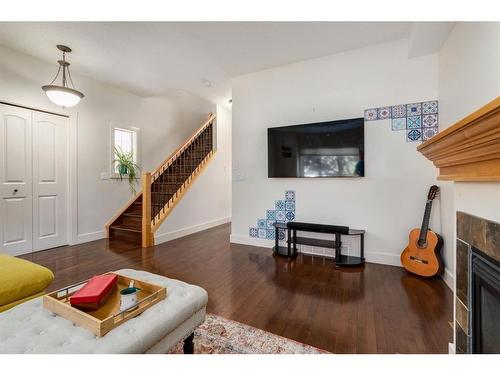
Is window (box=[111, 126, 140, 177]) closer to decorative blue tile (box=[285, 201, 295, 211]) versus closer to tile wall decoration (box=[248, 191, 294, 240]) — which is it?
tile wall decoration (box=[248, 191, 294, 240])

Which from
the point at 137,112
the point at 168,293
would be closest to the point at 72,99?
the point at 137,112

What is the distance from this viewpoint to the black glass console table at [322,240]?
2.85 metres

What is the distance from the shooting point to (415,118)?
2.76m

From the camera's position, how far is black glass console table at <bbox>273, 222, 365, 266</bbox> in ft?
9.36

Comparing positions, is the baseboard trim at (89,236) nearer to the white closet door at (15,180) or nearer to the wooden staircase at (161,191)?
the wooden staircase at (161,191)

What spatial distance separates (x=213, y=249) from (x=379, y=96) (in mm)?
3130

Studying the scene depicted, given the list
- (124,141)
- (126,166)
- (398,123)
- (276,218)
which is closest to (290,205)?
(276,218)

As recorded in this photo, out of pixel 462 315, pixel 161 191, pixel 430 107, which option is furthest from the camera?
pixel 161 191

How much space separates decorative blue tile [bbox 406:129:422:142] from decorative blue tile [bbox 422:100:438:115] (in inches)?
8.8

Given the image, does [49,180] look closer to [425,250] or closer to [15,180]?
[15,180]

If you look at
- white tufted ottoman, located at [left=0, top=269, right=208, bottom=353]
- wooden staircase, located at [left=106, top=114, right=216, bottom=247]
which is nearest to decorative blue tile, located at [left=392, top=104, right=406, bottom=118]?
white tufted ottoman, located at [left=0, top=269, right=208, bottom=353]

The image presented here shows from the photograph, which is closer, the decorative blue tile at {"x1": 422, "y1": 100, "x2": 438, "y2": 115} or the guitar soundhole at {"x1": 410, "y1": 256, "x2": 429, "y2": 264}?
the guitar soundhole at {"x1": 410, "y1": 256, "x2": 429, "y2": 264}

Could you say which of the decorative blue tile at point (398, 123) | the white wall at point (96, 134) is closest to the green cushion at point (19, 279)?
the white wall at point (96, 134)

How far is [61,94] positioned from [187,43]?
177 centimetres
